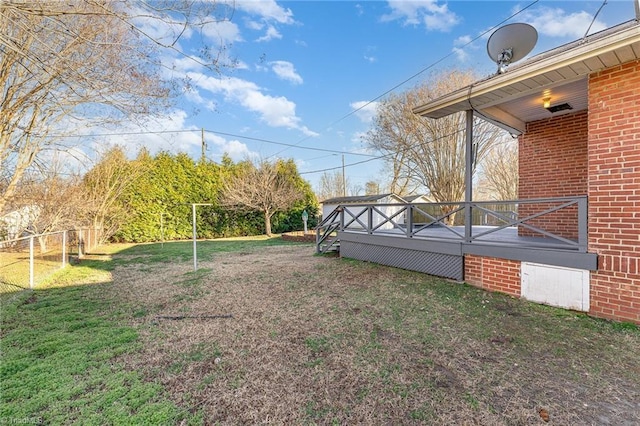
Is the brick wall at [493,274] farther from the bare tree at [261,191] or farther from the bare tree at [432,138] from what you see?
the bare tree at [261,191]

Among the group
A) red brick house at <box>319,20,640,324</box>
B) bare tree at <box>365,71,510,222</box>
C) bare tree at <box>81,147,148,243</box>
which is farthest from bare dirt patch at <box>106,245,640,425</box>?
bare tree at <box>365,71,510,222</box>

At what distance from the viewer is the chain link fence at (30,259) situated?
5.01 m

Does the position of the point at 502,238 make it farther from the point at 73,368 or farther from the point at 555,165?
the point at 73,368

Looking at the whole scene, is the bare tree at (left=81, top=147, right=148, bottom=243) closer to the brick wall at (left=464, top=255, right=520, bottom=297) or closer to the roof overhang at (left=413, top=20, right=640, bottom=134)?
the roof overhang at (left=413, top=20, right=640, bottom=134)

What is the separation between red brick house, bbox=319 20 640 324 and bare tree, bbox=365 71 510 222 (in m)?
9.02

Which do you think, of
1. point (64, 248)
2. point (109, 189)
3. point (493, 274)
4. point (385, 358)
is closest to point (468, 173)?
point (493, 274)

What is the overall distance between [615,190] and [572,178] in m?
2.42

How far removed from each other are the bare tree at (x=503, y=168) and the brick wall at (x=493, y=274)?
13.6 m

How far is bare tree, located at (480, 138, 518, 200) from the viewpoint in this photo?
1638cm

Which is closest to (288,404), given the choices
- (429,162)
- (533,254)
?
(533,254)

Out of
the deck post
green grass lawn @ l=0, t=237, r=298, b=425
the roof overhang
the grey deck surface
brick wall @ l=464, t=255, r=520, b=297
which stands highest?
the roof overhang

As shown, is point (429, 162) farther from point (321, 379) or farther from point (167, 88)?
point (321, 379)

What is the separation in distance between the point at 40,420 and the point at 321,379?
200 centimetres

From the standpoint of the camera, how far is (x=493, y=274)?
4570 mm
